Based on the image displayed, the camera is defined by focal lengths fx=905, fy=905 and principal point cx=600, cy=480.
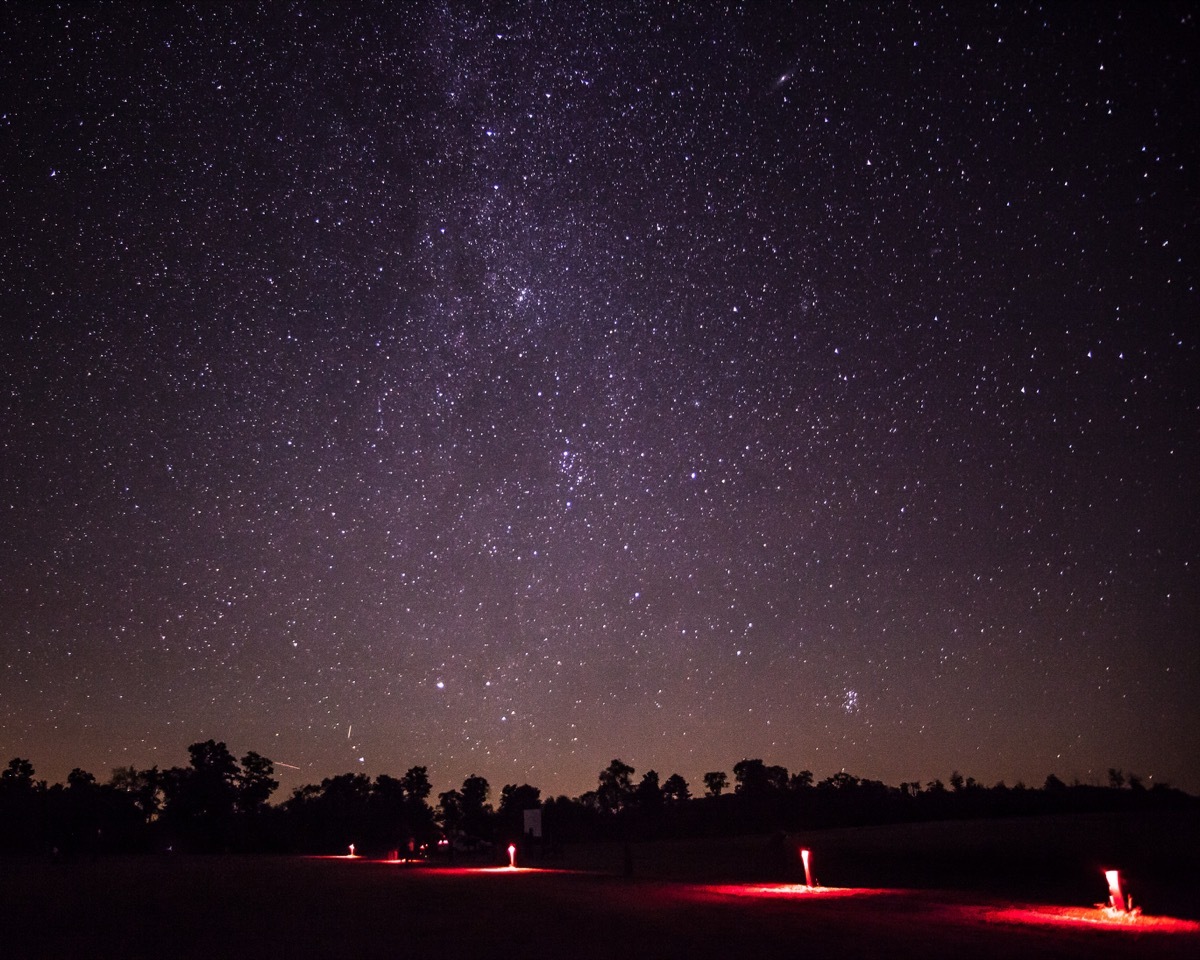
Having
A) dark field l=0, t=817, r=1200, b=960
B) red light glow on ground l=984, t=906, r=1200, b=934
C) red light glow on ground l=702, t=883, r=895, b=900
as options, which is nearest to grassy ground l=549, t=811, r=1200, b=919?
dark field l=0, t=817, r=1200, b=960

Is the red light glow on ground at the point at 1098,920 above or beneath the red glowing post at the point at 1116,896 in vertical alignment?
beneath

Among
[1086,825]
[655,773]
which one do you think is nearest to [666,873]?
[1086,825]

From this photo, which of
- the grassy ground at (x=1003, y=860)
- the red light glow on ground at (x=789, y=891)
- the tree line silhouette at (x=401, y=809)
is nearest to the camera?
the red light glow on ground at (x=789, y=891)

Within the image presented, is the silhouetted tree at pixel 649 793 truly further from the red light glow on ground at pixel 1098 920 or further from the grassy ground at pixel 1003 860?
the red light glow on ground at pixel 1098 920

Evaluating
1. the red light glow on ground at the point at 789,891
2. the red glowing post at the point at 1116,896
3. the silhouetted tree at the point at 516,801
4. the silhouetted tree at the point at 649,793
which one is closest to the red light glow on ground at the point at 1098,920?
the red glowing post at the point at 1116,896

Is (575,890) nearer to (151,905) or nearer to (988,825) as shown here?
(151,905)

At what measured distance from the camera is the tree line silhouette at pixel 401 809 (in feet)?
255

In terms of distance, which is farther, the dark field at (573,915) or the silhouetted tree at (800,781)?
the silhouetted tree at (800,781)

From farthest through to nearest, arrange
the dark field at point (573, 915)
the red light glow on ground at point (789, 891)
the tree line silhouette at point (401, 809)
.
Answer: the tree line silhouette at point (401, 809)
the red light glow on ground at point (789, 891)
the dark field at point (573, 915)

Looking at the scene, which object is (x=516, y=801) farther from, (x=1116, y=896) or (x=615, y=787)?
(x=1116, y=896)

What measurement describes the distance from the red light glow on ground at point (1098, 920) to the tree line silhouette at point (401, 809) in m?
45.7

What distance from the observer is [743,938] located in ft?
39.8

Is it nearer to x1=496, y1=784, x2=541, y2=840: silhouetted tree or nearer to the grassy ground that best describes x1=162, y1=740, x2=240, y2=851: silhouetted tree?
x1=496, y1=784, x2=541, y2=840: silhouetted tree

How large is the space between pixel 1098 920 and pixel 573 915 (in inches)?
330
